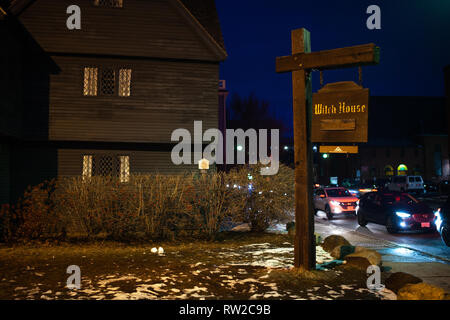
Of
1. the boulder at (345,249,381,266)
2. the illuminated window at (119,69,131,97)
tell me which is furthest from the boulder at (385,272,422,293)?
the illuminated window at (119,69,131,97)

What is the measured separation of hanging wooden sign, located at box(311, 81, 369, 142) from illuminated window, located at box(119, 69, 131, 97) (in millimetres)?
10859

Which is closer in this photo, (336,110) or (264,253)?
(336,110)

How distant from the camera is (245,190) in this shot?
14.3 meters

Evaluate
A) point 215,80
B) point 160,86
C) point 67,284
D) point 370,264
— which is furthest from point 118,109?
point 370,264

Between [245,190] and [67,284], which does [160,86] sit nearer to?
[245,190]

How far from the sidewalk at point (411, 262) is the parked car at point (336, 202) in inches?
269

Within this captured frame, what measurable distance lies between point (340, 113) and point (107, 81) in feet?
39.0

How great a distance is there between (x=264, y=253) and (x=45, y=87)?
37.1ft

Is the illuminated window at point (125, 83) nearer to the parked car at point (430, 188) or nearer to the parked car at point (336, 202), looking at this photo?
the parked car at point (336, 202)

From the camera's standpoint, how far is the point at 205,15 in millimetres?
19594

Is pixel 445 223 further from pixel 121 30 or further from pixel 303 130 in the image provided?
pixel 121 30

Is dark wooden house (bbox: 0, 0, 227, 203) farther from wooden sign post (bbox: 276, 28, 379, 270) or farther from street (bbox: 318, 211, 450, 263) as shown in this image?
wooden sign post (bbox: 276, 28, 379, 270)

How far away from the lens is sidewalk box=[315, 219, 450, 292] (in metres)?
9.10

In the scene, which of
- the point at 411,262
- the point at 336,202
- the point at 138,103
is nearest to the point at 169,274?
the point at 411,262
